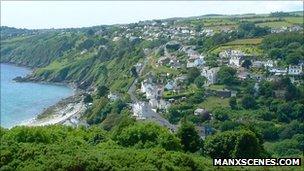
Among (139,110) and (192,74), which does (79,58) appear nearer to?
(192,74)

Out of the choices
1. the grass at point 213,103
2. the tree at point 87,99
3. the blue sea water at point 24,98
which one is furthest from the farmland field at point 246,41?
the grass at point 213,103

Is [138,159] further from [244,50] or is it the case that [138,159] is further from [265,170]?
[244,50]

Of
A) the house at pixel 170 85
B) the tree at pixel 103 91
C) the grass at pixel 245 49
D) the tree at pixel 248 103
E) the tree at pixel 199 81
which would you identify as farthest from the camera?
the grass at pixel 245 49

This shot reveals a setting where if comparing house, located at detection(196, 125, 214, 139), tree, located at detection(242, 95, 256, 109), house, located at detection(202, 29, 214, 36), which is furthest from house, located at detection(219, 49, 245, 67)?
house, located at detection(196, 125, 214, 139)

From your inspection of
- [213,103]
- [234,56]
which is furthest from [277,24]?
[213,103]

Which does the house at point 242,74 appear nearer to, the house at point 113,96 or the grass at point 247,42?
the house at point 113,96

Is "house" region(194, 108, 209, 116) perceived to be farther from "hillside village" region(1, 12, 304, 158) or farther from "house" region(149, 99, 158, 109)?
"house" region(149, 99, 158, 109)

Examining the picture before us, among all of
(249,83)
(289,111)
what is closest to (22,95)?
(249,83)
